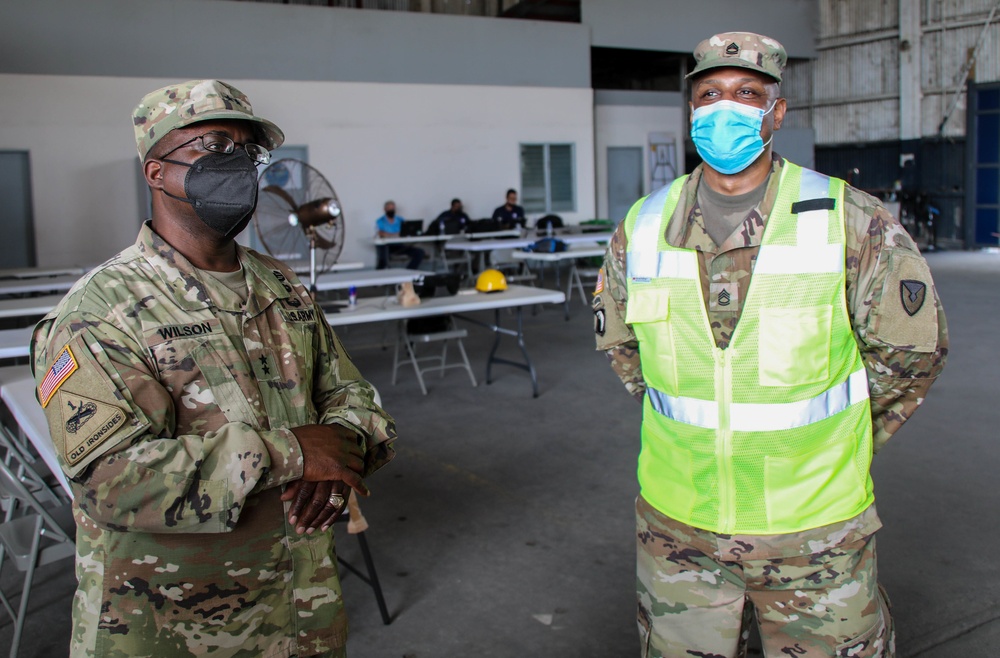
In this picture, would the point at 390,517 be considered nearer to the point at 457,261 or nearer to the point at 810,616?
the point at 810,616

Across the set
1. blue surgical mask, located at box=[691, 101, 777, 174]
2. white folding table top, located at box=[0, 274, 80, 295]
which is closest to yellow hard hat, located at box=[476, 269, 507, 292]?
white folding table top, located at box=[0, 274, 80, 295]

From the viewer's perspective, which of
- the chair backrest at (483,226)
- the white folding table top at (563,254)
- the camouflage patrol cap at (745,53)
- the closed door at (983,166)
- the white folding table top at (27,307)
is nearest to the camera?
the camouflage patrol cap at (745,53)

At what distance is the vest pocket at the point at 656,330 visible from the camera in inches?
69.0

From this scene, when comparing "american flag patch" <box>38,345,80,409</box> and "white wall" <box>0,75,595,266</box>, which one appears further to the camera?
"white wall" <box>0,75,595,266</box>

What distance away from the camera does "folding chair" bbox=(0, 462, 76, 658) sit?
262 centimetres

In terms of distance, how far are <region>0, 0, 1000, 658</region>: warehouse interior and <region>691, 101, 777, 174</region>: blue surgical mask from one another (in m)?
1.69

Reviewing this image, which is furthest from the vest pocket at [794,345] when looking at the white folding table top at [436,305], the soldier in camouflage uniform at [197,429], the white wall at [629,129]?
the white wall at [629,129]

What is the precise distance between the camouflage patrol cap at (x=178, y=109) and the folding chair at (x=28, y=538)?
164cm

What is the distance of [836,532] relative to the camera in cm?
164

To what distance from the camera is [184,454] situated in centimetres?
131

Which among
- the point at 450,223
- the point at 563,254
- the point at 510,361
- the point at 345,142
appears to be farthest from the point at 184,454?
the point at 345,142

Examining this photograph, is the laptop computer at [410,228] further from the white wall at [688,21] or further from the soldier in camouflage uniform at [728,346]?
the soldier in camouflage uniform at [728,346]

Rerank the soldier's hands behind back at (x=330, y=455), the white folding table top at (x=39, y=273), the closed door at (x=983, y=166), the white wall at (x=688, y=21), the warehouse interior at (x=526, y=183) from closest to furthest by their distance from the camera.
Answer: the soldier's hands behind back at (x=330, y=455) → the warehouse interior at (x=526, y=183) → the white folding table top at (x=39, y=273) → the closed door at (x=983, y=166) → the white wall at (x=688, y=21)

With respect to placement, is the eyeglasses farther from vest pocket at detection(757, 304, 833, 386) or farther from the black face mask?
vest pocket at detection(757, 304, 833, 386)
